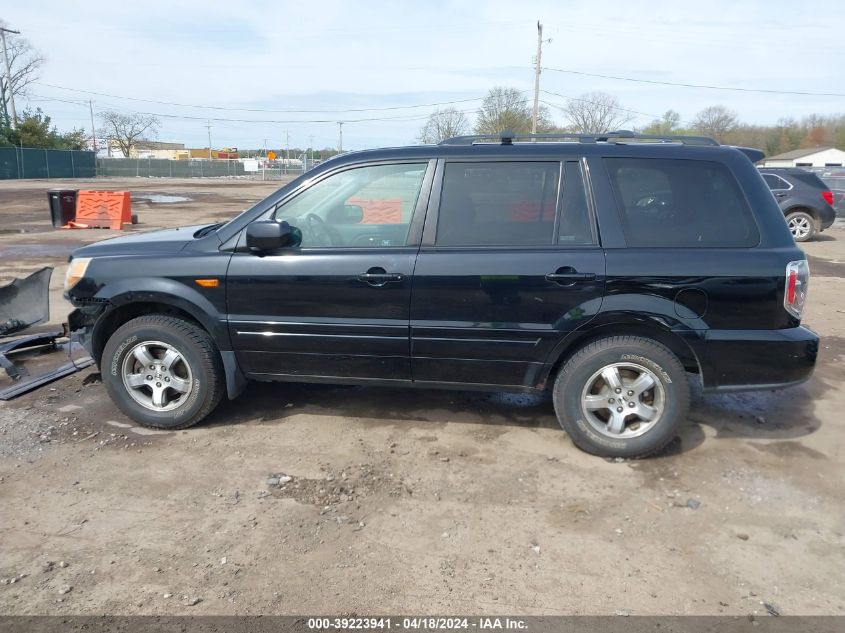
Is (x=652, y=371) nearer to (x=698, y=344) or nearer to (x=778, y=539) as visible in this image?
(x=698, y=344)

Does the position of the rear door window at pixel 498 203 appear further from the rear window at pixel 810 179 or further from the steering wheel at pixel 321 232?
the rear window at pixel 810 179

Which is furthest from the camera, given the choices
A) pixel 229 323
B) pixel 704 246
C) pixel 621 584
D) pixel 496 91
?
pixel 496 91

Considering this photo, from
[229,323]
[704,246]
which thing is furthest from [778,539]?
[229,323]

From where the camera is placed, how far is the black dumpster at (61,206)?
16.0m

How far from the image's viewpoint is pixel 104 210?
16.3 m

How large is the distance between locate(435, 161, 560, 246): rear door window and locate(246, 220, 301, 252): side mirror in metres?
0.95

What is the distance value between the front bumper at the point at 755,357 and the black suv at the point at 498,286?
12mm

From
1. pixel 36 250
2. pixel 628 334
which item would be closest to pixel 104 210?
pixel 36 250

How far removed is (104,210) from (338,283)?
1469cm

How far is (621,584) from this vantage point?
9.30ft

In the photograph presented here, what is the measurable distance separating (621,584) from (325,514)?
59.2 inches

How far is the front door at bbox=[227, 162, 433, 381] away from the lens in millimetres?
3941

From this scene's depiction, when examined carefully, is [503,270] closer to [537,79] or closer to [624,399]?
[624,399]

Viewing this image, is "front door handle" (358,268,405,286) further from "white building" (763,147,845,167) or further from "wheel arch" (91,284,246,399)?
"white building" (763,147,845,167)
